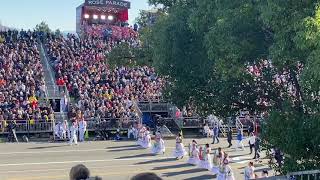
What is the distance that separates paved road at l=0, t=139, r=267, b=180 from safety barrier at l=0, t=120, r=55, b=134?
1866 mm

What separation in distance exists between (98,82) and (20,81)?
19.2 feet

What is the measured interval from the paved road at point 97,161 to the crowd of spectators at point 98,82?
453 cm

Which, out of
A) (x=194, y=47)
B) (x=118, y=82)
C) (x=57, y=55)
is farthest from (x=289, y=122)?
(x=57, y=55)

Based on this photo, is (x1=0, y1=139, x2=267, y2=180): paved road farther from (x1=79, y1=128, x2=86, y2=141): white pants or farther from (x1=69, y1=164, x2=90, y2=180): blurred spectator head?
(x1=69, y1=164, x2=90, y2=180): blurred spectator head

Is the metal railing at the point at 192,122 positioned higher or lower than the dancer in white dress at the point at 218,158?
higher

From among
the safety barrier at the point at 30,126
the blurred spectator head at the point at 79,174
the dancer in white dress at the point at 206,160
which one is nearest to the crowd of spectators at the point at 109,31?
the safety barrier at the point at 30,126

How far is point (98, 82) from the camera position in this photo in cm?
4309

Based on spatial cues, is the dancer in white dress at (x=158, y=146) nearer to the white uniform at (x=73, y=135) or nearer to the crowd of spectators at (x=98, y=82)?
the white uniform at (x=73, y=135)

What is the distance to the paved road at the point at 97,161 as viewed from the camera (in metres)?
25.2

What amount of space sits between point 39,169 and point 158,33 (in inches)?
427

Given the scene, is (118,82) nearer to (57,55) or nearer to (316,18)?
(57,55)

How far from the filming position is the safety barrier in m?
35.0

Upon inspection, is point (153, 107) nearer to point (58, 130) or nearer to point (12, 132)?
point (58, 130)

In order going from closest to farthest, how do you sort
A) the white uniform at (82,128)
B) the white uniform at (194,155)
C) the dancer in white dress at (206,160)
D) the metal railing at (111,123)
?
the dancer in white dress at (206,160) → the white uniform at (194,155) → the white uniform at (82,128) → the metal railing at (111,123)
